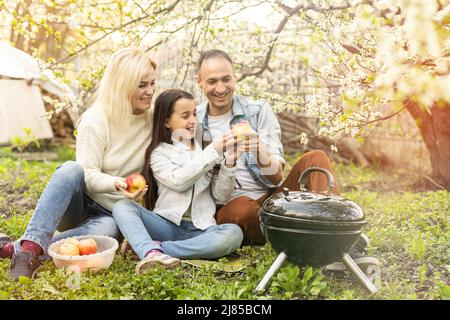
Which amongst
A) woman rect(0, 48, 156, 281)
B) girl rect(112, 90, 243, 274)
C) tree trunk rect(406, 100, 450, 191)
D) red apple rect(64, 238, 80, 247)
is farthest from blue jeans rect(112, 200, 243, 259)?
tree trunk rect(406, 100, 450, 191)

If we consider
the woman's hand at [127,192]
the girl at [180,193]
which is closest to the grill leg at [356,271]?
the girl at [180,193]

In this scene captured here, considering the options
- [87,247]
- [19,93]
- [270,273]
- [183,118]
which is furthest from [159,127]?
[19,93]

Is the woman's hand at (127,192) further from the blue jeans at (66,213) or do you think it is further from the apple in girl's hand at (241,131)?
the apple in girl's hand at (241,131)

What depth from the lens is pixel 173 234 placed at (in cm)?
329

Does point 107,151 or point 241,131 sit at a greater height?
point 241,131

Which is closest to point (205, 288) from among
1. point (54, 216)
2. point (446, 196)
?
point (54, 216)

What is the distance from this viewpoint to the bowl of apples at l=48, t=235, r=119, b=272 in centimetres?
283

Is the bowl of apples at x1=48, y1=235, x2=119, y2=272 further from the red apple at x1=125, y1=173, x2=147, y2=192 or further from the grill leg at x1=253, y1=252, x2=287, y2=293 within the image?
the grill leg at x1=253, y1=252, x2=287, y2=293

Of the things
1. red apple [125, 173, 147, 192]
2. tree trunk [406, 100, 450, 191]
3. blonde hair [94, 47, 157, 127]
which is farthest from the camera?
tree trunk [406, 100, 450, 191]

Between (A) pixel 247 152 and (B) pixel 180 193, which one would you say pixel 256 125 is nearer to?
(A) pixel 247 152

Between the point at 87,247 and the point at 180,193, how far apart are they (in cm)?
66

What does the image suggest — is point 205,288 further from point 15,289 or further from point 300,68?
point 300,68

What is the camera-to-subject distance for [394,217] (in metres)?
4.26

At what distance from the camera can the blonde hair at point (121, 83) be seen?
324 centimetres
